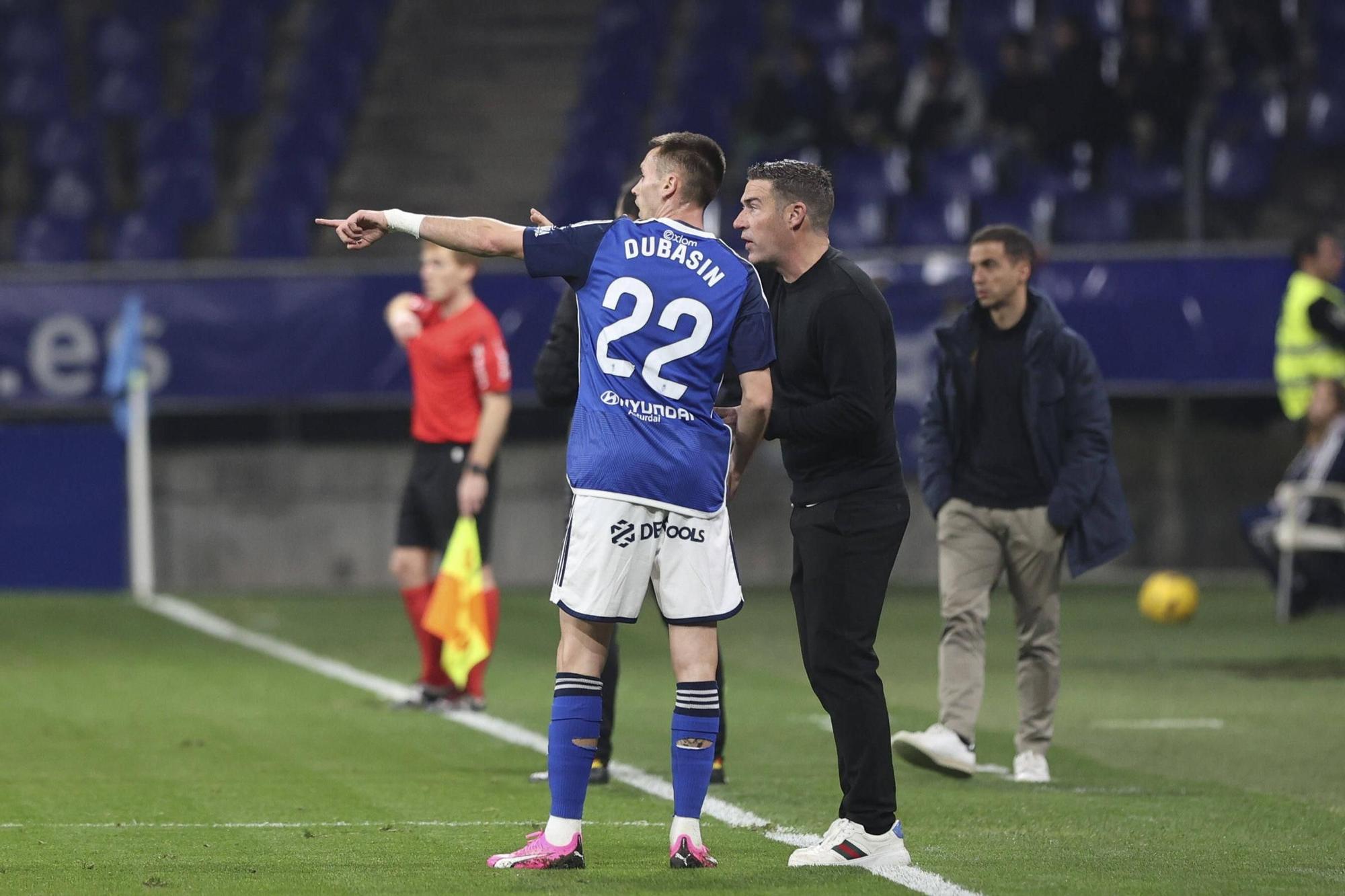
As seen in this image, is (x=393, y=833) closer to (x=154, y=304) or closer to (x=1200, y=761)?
(x=1200, y=761)

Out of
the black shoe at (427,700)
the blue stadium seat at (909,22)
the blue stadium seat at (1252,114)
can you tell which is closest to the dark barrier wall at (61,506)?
the black shoe at (427,700)

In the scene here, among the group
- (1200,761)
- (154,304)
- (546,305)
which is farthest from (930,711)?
(154,304)

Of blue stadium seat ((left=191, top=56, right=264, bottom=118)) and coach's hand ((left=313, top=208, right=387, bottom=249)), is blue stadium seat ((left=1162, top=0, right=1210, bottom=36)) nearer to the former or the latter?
blue stadium seat ((left=191, top=56, right=264, bottom=118))

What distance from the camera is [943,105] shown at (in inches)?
807

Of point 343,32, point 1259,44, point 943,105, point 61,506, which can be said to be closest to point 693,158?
point 61,506

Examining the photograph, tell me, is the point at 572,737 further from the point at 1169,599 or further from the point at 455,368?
the point at 1169,599

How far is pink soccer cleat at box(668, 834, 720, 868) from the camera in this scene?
6.36m

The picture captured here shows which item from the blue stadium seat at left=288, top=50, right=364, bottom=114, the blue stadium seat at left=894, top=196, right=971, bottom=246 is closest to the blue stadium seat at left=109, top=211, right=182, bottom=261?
the blue stadium seat at left=288, top=50, right=364, bottom=114

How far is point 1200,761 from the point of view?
9.26m

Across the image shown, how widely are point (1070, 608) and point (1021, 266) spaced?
813 centimetres

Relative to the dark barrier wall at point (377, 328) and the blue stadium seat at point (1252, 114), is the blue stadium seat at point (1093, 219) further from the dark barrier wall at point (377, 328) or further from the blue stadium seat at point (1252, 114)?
the dark barrier wall at point (377, 328)

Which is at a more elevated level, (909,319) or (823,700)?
(909,319)

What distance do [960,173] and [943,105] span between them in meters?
0.78

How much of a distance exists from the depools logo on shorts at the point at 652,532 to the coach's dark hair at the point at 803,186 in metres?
1.00
